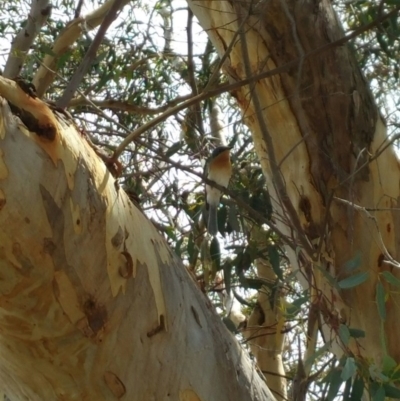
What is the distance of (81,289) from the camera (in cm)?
108

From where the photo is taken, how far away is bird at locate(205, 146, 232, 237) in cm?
229

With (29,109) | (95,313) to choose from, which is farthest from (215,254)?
(29,109)

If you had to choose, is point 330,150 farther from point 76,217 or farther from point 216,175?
point 76,217

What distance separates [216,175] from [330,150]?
710 millimetres

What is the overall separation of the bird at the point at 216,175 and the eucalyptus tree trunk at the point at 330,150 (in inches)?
16.9

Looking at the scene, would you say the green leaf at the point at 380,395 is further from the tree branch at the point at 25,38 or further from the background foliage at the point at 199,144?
the tree branch at the point at 25,38

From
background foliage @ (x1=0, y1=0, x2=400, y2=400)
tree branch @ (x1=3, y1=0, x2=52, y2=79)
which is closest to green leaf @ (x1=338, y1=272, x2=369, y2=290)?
background foliage @ (x1=0, y1=0, x2=400, y2=400)

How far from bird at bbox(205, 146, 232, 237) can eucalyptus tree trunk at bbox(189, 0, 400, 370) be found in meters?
0.43

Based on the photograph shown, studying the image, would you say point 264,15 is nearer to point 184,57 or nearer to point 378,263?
point 378,263

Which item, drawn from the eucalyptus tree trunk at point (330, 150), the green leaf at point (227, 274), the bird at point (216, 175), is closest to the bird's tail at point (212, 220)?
the bird at point (216, 175)

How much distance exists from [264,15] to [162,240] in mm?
825

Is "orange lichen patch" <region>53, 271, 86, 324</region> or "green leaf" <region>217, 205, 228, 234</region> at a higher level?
"green leaf" <region>217, 205, 228, 234</region>

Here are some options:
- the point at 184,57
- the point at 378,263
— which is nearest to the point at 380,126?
the point at 378,263

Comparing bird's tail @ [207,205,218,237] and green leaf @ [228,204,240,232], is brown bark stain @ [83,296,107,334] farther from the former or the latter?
bird's tail @ [207,205,218,237]
